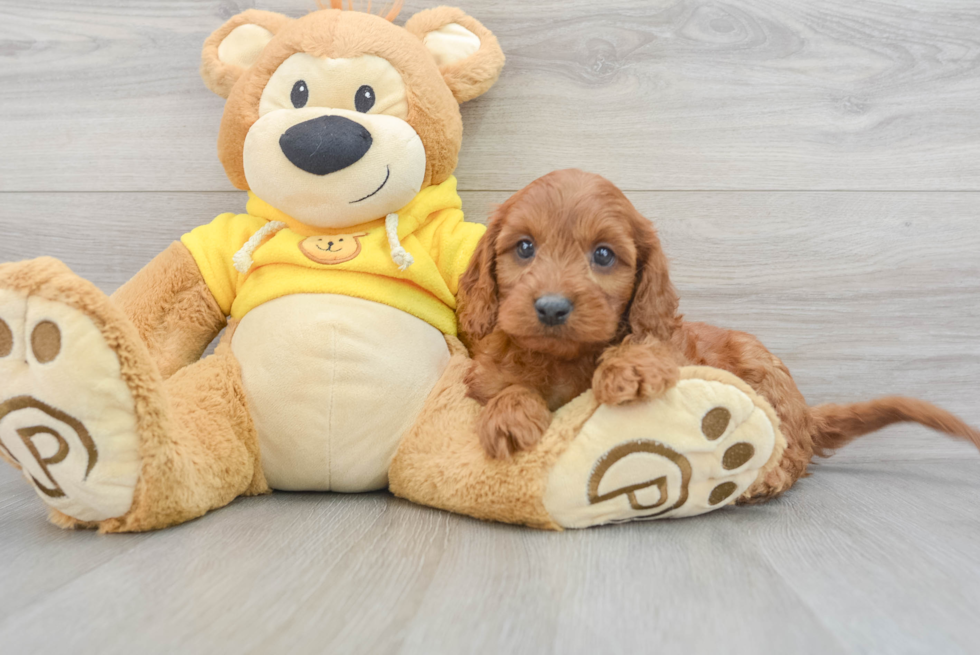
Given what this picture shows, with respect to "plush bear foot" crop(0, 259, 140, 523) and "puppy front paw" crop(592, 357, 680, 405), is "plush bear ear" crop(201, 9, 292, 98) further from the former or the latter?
"puppy front paw" crop(592, 357, 680, 405)

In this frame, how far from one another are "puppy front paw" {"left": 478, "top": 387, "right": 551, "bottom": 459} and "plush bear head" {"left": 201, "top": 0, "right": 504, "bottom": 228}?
490 millimetres

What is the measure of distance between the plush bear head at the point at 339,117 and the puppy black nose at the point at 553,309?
457 millimetres

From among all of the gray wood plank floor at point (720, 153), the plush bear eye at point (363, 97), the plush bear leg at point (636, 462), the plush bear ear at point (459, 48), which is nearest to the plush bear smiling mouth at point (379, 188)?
the plush bear eye at point (363, 97)

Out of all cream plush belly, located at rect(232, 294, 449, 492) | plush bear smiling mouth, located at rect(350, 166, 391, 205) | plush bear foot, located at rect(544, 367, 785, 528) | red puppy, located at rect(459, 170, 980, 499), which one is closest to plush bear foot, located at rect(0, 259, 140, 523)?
cream plush belly, located at rect(232, 294, 449, 492)

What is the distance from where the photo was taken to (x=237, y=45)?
147 centimetres

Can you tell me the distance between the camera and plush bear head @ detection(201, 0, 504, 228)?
126 cm

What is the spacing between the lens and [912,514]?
4.27ft

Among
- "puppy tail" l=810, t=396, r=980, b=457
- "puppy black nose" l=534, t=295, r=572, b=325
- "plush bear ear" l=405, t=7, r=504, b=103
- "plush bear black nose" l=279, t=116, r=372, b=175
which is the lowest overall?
"puppy tail" l=810, t=396, r=980, b=457

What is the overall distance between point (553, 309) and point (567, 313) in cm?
2

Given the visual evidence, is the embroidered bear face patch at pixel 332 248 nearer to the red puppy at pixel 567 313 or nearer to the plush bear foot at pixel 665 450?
the red puppy at pixel 567 313

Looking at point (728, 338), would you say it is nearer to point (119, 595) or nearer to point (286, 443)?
point (286, 443)

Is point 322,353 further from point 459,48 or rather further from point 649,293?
point 459,48

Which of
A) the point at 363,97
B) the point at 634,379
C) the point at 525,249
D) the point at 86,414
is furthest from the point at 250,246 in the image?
the point at 634,379

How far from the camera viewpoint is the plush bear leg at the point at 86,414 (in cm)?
97
